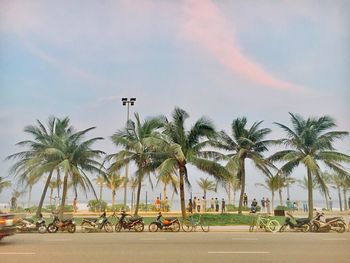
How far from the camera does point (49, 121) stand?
2727cm

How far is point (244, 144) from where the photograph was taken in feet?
94.3

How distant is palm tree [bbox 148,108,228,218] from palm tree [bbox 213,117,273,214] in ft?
11.3

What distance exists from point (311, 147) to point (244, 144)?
493 centimetres

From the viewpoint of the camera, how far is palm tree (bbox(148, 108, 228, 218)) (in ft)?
80.3

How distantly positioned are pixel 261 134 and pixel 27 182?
16.7 m

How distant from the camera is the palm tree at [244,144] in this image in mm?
28422

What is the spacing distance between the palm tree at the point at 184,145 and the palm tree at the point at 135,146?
143 centimetres

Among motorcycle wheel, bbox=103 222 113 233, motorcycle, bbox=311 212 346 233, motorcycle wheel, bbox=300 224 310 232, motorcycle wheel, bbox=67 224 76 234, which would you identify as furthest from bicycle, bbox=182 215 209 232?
motorcycle wheel, bbox=67 224 76 234

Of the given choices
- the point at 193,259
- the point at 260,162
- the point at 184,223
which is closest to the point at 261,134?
the point at 260,162

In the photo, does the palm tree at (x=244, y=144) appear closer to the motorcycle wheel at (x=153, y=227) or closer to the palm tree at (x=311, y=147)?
the palm tree at (x=311, y=147)

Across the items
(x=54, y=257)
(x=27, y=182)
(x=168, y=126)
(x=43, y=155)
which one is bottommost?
(x=54, y=257)

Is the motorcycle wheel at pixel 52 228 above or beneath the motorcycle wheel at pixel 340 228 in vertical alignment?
beneath

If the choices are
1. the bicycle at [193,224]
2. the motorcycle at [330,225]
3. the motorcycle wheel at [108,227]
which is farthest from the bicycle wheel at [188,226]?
the motorcycle at [330,225]

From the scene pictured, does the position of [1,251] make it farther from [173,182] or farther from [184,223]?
[173,182]
